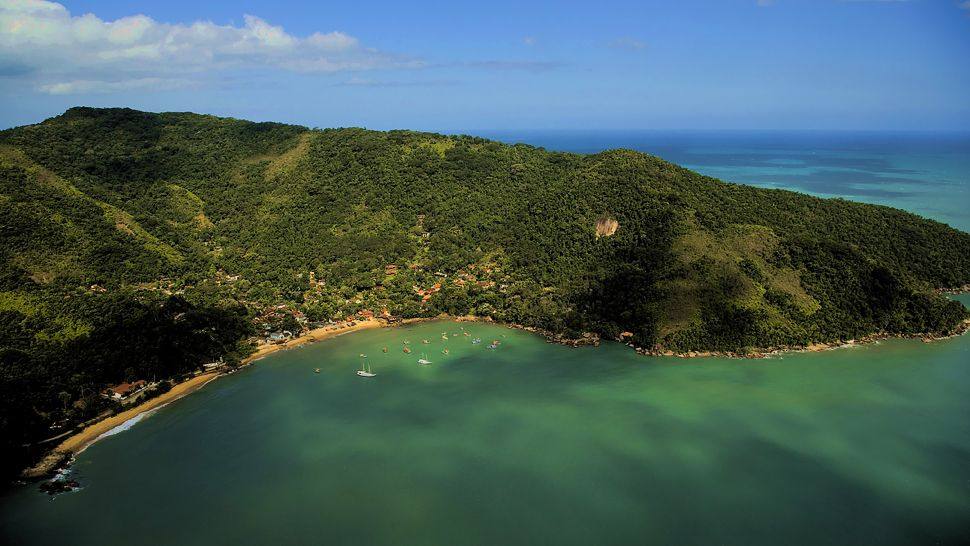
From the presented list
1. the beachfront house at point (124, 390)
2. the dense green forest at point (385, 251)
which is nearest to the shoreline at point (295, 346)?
the dense green forest at point (385, 251)

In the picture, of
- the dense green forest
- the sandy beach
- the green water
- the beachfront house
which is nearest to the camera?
the green water

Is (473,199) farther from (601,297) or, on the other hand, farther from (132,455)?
(132,455)

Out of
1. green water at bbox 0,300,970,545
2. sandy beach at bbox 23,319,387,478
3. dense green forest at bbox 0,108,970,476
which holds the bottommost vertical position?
green water at bbox 0,300,970,545

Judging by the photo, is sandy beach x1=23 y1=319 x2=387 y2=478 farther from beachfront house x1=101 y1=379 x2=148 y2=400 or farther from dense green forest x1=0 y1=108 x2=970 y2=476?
beachfront house x1=101 y1=379 x2=148 y2=400

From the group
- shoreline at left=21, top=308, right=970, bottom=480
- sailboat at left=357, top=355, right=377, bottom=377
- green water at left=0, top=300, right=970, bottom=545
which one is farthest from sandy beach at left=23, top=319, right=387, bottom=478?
sailboat at left=357, top=355, right=377, bottom=377

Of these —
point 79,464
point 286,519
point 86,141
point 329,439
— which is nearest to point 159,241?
point 86,141

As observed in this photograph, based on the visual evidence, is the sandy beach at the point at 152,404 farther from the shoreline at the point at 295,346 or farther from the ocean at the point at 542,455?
the ocean at the point at 542,455

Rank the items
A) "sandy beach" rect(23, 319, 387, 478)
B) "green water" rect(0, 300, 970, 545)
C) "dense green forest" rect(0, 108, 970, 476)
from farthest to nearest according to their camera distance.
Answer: "dense green forest" rect(0, 108, 970, 476)
"sandy beach" rect(23, 319, 387, 478)
"green water" rect(0, 300, 970, 545)
